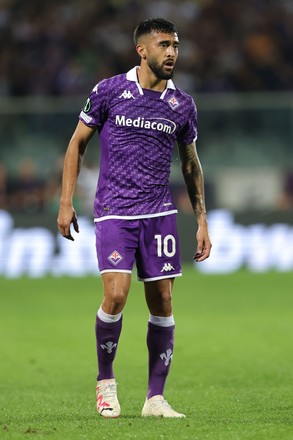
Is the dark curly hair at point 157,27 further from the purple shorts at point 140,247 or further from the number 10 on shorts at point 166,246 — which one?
the number 10 on shorts at point 166,246

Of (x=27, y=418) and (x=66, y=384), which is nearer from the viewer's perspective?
(x=27, y=418)

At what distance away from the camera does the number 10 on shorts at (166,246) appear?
706 centimetres

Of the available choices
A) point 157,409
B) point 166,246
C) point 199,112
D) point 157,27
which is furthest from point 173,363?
point 199,112

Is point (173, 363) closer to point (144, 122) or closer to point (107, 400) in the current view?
point (107, 400)

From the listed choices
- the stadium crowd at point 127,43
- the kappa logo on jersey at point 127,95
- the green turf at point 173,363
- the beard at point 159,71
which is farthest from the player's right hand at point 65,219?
the stadium crowd at point 127,43

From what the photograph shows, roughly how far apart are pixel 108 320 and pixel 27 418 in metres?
0.78

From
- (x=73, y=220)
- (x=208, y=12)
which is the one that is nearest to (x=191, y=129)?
(x=73, y=220)

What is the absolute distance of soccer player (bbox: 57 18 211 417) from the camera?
6988mm

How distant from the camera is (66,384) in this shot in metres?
9.10

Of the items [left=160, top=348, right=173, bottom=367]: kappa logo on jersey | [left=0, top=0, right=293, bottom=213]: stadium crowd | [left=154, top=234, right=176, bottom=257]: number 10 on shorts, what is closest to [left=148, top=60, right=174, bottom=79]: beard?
[left=154, top=234, right=176, bottom=257]: number 10 on shorts

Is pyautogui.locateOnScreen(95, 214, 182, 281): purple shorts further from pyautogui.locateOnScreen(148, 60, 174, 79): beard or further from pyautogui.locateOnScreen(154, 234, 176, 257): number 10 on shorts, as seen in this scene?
pyautogui.locateOnScreen(148, 60, 174, 79): beard

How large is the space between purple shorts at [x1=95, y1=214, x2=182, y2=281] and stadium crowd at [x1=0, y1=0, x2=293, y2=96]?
1565 cm

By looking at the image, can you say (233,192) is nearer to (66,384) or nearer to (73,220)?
(66,384)

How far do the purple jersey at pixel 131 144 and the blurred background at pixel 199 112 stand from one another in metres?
11.4
